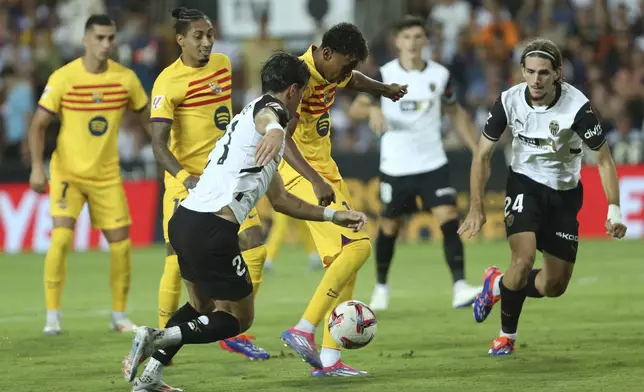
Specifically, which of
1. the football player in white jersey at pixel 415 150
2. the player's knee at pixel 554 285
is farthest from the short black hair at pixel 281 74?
the football player in white jersey at pixel 415 150

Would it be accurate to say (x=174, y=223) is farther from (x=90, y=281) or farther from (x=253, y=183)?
(x=90, y=281)

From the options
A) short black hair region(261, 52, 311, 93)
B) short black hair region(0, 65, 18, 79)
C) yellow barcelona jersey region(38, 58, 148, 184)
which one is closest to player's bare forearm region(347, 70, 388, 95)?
short black hair region(261, 52, 311, 93)

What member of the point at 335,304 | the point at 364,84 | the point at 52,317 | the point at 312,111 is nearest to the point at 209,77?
the point at 312,111

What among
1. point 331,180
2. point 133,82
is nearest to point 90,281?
point 133,82

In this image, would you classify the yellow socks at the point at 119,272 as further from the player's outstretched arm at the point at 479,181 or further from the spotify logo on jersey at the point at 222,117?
the player's outstretched arm at the point at 479,181

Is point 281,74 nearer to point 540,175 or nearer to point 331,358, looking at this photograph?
point 331,358

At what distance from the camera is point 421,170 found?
1239cm

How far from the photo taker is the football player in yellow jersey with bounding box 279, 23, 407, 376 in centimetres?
808

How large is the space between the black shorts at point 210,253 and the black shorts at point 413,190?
5.11 m

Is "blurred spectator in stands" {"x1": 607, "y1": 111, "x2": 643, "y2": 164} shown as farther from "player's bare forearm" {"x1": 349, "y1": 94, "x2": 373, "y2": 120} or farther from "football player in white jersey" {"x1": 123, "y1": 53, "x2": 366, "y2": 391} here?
"football player in white jersey" {"x1": 123, "y1": 53, "x2": 366, "y2": 391}

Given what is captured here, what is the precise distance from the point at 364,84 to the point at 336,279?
1.57 meters

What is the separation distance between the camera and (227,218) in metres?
7.27

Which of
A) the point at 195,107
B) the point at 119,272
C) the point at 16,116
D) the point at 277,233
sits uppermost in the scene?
the point at 195,107

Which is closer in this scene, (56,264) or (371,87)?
(371,87)
